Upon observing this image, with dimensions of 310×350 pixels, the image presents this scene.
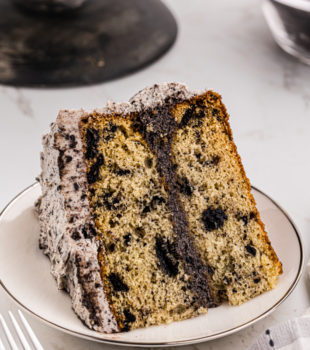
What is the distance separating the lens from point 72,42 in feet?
7.80

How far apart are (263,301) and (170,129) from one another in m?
0.44

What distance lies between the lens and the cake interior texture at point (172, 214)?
3.99ft

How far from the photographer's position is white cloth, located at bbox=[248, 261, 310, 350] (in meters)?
1.08

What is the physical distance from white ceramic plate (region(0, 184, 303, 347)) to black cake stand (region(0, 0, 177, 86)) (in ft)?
3.15

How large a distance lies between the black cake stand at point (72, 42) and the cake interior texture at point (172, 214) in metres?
1.12

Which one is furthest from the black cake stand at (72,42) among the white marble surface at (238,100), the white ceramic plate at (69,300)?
the white ceramic plate at (69,300)

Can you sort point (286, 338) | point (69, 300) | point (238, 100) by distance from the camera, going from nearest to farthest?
point (286, 338), point (69, 300), point (238, 100)

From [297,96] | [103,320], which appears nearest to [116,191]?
[103,320]

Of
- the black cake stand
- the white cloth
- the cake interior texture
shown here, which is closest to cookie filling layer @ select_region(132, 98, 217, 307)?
the cake interior texture

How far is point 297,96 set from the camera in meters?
2.32

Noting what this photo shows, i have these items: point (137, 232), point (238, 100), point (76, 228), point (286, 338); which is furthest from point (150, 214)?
point (238, 100)

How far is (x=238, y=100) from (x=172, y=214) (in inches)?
44.6

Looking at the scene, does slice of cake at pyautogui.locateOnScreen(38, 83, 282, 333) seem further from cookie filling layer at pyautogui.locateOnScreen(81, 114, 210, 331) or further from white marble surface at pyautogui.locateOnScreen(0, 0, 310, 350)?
white marble surface at pyautogui.locateOnScreen(0, 0, 310, 350)

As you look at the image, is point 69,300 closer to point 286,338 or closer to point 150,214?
point 150,214
